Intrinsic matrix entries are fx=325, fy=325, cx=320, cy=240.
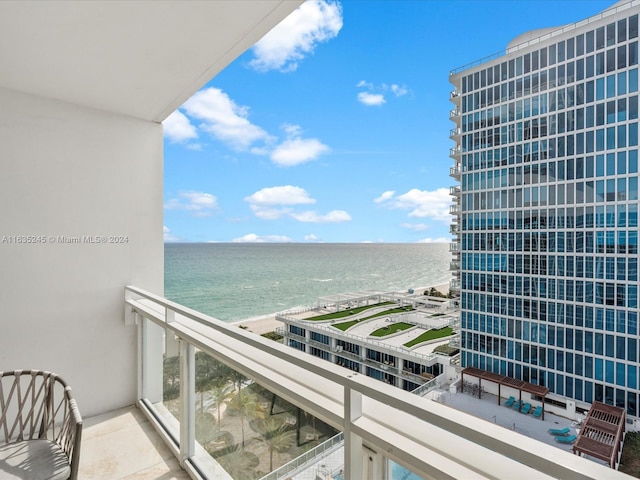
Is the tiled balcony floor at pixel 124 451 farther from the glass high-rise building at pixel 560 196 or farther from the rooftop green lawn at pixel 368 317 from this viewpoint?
the glass high-rise building at pixel 560 196

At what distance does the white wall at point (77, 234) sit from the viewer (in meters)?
1.87

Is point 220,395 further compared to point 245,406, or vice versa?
point 220,395

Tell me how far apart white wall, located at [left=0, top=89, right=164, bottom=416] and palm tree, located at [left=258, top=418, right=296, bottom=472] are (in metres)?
1.52

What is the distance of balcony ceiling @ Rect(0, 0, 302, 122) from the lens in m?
1.13

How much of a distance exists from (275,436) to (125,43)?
1.65 metres

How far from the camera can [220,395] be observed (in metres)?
1.43

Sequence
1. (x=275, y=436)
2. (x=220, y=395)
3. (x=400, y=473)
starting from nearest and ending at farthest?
1. (x=400, y=473)
2. (x=275, y=436)
3. (x=220, y=395)

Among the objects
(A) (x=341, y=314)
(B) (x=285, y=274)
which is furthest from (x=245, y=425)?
(B) (x=285, y=274)

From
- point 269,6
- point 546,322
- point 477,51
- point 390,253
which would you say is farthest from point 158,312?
point 390,253

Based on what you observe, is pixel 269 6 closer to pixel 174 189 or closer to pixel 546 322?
pixel 546 322

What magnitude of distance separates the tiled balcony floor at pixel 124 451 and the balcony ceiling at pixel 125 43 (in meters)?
1.94

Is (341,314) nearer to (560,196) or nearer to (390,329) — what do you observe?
(390,329)

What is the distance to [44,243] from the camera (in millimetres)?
1941

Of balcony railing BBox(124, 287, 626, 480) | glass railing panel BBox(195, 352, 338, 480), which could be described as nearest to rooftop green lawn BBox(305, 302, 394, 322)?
glass railing panel BBox(195, 352, 338, 480)
